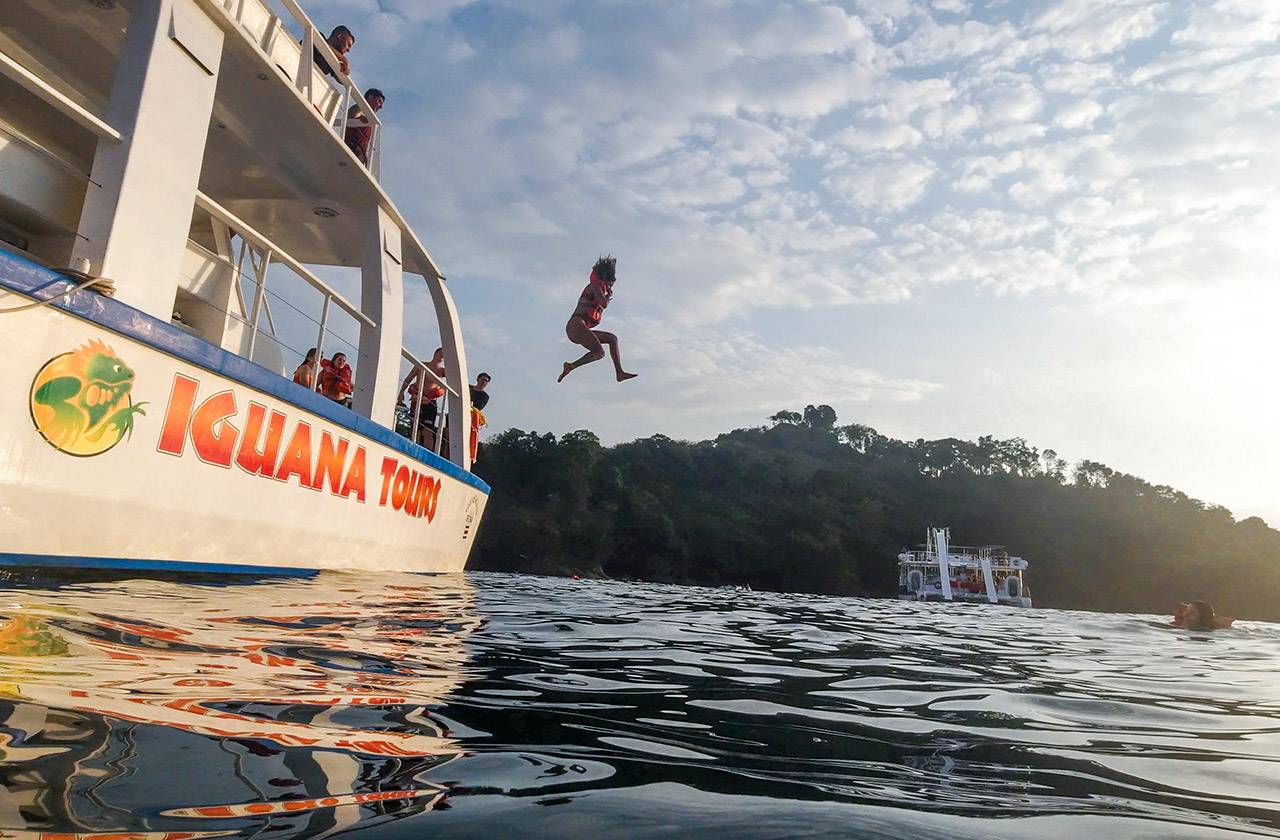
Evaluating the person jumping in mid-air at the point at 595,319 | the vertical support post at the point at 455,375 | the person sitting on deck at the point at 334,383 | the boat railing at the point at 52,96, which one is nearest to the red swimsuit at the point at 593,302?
the person jumping in mid-air at the point at 595,319

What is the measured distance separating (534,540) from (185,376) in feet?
129

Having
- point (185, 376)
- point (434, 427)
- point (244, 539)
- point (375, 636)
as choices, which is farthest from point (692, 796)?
point (434, 427)

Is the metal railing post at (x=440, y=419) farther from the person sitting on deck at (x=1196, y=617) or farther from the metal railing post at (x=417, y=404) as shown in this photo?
the person sitting on deck at (x=1196, y=617)

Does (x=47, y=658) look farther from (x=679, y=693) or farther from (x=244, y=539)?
(x=244, y=539)

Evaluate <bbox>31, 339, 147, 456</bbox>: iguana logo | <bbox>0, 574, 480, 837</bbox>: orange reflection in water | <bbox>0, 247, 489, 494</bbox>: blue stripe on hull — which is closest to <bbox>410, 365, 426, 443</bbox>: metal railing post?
<bbox>0, 247, 489, 494</bbox>: blue stripe on hull

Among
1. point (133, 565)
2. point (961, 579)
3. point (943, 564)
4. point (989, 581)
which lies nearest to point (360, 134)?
point (133, 565)

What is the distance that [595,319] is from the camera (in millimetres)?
8195

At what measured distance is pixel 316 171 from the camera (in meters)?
6.29

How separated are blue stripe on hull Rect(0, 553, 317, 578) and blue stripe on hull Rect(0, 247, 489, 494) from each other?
3.55 ft

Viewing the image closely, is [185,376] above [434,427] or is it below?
below

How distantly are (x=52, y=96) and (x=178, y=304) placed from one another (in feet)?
8.59

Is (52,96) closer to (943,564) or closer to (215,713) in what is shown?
(215,713)

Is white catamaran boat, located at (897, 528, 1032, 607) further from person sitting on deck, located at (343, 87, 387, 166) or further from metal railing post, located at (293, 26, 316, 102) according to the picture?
metal railing post, located at (293, 26, 316, 102)

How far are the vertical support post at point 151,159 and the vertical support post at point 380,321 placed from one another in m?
2.22
